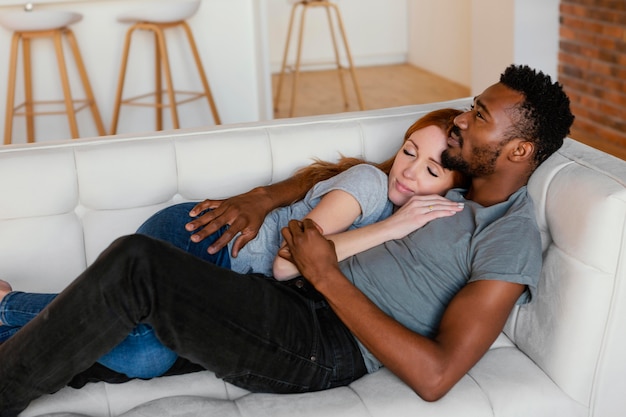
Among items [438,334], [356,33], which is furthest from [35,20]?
[356,33]

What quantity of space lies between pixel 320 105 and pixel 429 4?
5.00ft

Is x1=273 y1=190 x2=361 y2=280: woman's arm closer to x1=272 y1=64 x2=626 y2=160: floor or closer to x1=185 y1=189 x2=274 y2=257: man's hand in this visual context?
x1=185 y1=189 x2=274 y2=257: man's hand

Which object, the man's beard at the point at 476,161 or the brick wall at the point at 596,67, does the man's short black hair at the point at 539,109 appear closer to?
the man's beard at the point at 476,161

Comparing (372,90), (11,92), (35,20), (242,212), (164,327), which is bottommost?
(372,90)

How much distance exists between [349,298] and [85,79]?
294 cm

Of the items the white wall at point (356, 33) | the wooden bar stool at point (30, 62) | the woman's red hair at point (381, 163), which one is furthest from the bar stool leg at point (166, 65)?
the white wall at point (356, 33)

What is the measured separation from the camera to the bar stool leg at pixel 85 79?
166 inches

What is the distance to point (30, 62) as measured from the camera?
4273 mm

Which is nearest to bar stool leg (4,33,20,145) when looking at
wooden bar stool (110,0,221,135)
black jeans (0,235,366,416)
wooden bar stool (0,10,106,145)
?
wooden bar stool (0,10,106,145)

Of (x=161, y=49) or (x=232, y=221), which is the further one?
(x=161, y=49)

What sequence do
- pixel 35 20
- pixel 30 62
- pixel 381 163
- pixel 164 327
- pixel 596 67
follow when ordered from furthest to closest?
pixel 596 67 < pixel 30 62 < pixel 35 20 < pixel 381 163 < pixel 164 327

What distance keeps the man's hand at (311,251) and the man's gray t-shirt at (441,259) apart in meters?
0.14

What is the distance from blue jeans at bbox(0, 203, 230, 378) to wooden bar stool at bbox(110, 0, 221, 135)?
2.07m

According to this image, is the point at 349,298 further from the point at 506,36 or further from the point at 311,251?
the point at 506,36
